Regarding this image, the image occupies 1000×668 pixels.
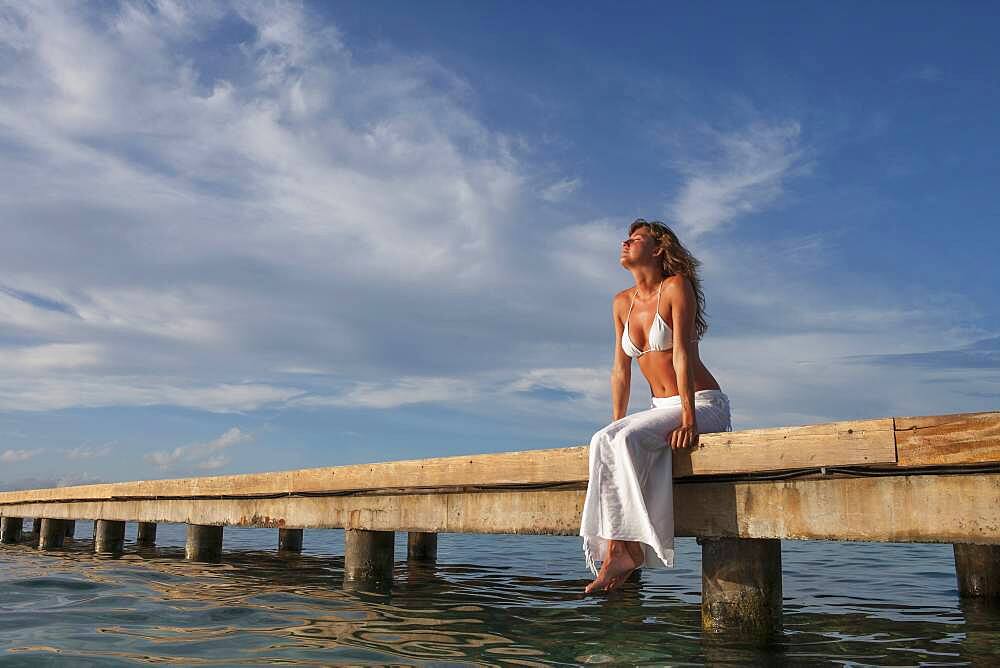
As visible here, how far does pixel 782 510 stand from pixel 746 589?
0.70 m

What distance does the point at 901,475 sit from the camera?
4.90 m

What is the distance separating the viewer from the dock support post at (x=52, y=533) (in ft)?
59.2

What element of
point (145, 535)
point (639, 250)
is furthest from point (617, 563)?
point (145, 535)

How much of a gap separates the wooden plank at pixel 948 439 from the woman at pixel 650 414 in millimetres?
1375

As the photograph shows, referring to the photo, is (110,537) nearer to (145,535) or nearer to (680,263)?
(145,535)

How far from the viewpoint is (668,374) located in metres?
6.07

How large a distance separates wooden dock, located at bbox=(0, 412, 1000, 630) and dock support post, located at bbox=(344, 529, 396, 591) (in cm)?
1

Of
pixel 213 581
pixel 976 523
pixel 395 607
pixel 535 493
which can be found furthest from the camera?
pixel 213 581

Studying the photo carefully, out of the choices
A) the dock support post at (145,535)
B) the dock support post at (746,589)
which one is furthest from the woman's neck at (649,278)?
the dock support post at (145,535)

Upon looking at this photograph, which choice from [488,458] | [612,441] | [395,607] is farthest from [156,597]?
[612,441]

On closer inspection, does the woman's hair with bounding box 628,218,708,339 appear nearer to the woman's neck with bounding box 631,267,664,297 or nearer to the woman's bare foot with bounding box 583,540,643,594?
the woman's neck with bounding box 631,267,664,297

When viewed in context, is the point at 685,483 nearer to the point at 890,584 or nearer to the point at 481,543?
the point at 890,584

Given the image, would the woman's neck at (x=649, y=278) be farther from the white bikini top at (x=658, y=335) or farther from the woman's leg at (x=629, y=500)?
the woman's leg at (x=629, y=500)

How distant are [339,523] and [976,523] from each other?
6.47 m
